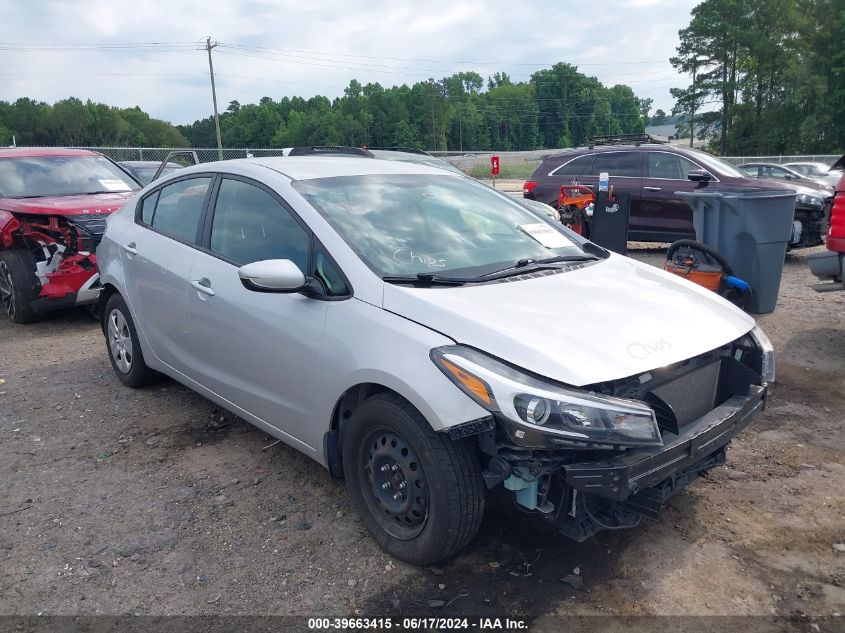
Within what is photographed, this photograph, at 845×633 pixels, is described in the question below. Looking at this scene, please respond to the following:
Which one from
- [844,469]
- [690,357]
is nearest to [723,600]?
[690,357]

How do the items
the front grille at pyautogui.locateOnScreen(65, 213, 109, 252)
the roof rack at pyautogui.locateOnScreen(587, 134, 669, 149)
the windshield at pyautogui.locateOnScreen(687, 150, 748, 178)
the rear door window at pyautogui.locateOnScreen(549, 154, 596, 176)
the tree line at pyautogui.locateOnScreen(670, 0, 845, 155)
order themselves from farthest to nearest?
1. the tree line at pyautogui.locateOnScreen(670, 0, 845, 155)
2. the roof rack at pyautogui.locateOnScreen(587, 134, 669, 149)
3. the rear door window at pyautogui.locateOnScreen(549, 154, 596, 176)
4. the windshield at pyautogui.locateOnScreen(687, 150, 748, 178)
5. the front grille at pyautogui.locateOnScreen(65, 213, 109, 252)

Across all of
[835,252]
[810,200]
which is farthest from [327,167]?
[810,200]

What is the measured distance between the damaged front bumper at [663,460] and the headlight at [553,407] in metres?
0.08

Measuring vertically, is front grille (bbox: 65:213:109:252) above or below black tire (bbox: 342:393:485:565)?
above

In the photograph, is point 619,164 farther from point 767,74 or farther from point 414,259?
point 767,74

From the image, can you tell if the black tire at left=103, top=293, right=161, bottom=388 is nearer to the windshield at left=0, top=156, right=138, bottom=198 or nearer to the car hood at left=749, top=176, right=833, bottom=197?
the windshield at left=0, top=156, right=138, bottom=198

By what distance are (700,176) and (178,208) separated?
24.7ft

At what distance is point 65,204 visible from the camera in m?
7.21

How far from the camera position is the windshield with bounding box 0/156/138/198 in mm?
7770

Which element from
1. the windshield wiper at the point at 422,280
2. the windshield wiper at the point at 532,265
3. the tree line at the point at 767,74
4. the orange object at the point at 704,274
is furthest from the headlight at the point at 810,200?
the tree line at the point at 767,74

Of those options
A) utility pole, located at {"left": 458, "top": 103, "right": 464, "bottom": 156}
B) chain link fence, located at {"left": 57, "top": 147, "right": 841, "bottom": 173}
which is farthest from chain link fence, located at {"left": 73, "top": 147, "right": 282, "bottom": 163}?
utility pole, located at {"left": 458, "top": 103, "right": 464, "bottom": 156}

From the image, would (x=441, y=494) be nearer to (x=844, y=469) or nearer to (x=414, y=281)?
(x=414, y=281)

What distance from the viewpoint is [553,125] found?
4355 inches

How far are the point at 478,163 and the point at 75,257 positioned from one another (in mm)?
34577
